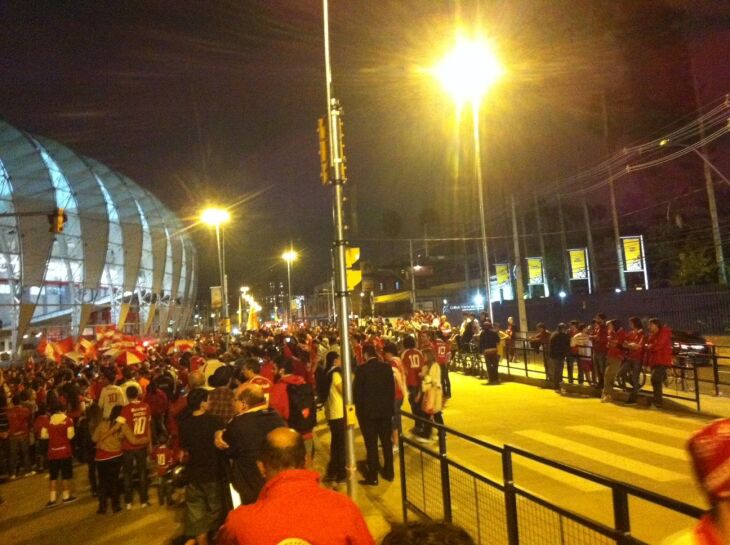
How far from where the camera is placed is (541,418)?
1121 centimetres

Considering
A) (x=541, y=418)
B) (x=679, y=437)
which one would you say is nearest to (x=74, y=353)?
(x=541, y=418)

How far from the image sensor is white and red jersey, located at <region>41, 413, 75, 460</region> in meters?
8.10

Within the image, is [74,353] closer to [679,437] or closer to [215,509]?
[215,509]

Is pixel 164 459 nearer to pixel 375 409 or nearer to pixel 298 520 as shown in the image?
pixel 375 409

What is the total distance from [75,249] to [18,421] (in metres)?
47.1

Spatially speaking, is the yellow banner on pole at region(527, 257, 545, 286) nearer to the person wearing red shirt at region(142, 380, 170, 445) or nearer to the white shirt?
the white shirt

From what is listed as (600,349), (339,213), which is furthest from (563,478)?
(600,349)

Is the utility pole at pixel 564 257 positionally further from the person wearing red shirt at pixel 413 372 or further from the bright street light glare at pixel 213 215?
the person wearing red shirt at pixel 413 372

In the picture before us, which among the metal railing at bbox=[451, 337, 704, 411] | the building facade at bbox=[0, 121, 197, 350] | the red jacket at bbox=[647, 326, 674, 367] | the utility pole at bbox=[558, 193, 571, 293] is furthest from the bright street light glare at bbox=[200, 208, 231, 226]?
the utility pole at bbox=[558, 193, 571, 293]

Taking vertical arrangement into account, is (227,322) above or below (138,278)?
below

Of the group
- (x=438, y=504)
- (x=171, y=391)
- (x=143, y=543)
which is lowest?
(x=143, y=543)

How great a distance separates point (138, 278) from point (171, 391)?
Answer: 58689 millimetres

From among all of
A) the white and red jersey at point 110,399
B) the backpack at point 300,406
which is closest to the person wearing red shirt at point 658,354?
the backpack at point 300,406

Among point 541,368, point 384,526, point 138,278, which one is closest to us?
point 384,526
